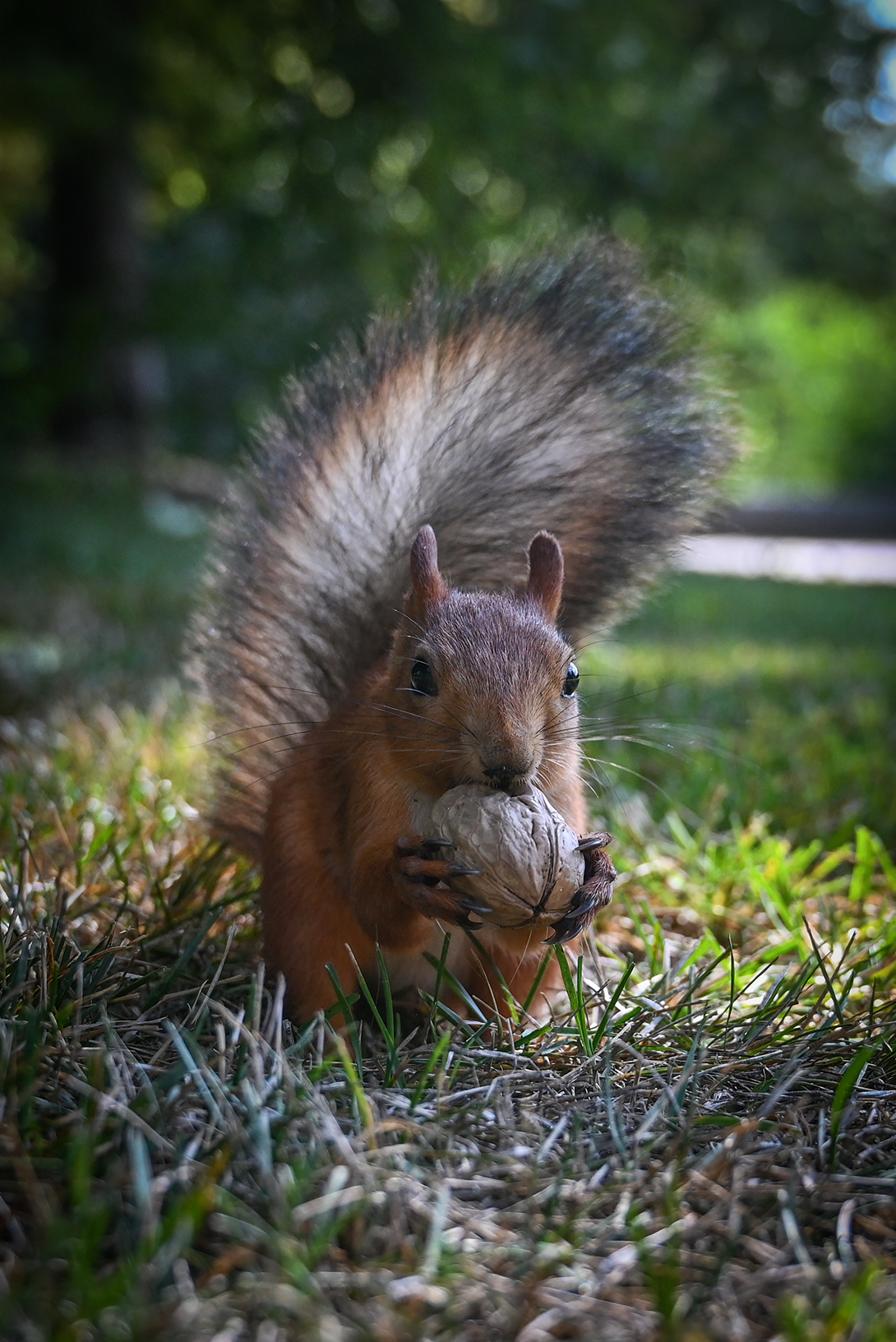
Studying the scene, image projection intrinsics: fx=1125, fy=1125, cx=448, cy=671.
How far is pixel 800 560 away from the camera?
1127cm

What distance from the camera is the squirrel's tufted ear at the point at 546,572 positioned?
1.76 metres

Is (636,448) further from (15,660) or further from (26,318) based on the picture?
(26,318)

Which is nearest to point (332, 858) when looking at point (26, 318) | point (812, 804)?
point (812, 804)

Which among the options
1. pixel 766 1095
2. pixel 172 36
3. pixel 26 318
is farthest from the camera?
pixel 26 318

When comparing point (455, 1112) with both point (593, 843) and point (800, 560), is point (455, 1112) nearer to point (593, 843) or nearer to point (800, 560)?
point (593, 843)

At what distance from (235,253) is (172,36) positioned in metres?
1.88

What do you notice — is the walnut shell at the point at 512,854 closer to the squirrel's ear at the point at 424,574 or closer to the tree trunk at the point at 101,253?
the squirrel's ear at the point at 424,574

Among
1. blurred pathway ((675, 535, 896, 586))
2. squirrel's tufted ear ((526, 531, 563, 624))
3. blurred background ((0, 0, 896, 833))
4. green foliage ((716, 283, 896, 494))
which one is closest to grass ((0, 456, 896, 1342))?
squirrel's tufted ear ((526, 531, 563, 624))

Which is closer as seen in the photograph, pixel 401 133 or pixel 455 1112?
pixel 455 1112

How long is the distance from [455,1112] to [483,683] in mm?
548

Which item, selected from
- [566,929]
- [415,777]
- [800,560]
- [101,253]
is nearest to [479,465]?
[415,777]

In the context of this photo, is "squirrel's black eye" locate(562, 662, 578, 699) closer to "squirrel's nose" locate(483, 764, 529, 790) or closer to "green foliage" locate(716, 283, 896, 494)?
"squirrel's nose" locate(483, 764, 529, 790)

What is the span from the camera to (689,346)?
2004mm

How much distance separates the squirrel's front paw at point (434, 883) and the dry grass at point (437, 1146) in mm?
171
